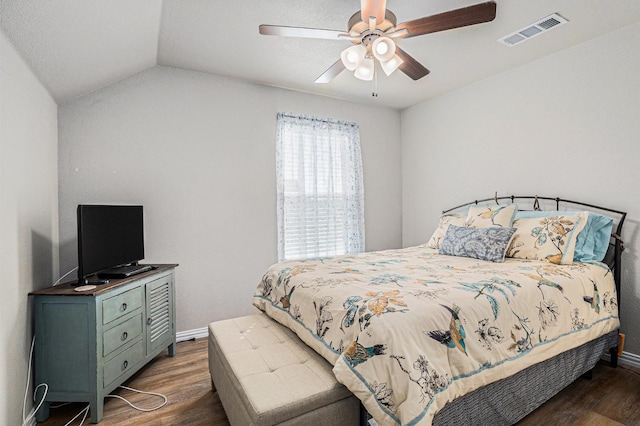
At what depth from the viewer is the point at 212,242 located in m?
3.26

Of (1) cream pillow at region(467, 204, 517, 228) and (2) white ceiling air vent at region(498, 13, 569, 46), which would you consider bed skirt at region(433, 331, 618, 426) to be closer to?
(1) cream pillow at region(467, 204, 517, 228)

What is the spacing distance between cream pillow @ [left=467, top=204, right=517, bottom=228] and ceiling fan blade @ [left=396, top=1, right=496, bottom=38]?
164 cm

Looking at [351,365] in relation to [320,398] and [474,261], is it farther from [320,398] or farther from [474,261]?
[474,261]

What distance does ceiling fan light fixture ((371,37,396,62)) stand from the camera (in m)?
1.96

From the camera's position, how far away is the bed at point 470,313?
4.25 ft

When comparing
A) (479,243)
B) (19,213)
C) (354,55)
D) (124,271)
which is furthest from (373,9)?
(124,271)

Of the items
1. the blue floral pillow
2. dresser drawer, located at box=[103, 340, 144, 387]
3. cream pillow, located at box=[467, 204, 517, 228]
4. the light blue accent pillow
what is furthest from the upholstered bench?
the light blue accent pillow

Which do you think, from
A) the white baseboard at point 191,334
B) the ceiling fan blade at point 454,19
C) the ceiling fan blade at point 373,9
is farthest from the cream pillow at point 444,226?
the white baseboard at point 191,334

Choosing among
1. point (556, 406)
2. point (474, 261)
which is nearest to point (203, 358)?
point (474, 261)

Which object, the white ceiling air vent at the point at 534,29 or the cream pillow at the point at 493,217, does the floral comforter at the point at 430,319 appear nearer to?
the cream pillow at the point at 493,217

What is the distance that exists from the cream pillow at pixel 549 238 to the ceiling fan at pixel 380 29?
1614 mm

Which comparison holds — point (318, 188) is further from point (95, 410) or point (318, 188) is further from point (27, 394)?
point (27, 394)

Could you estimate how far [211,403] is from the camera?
2.06 metres

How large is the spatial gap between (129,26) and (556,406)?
12.1ft
